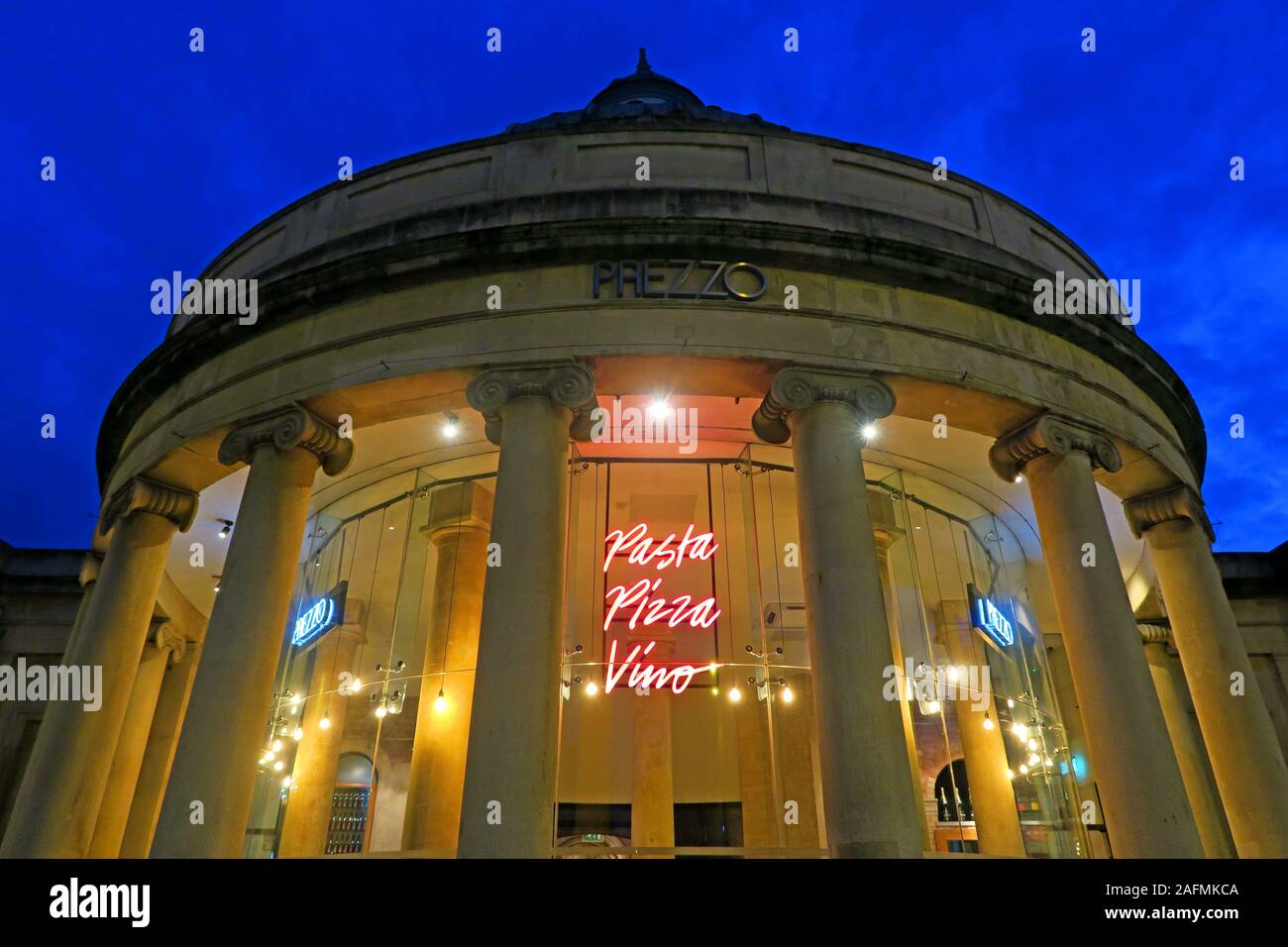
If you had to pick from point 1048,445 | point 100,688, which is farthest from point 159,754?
point 1048,445

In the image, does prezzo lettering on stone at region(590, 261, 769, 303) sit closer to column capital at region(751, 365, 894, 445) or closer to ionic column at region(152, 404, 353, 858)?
column capital at region(751, 365, 894, 445)

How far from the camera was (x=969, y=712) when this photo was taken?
21641 mm

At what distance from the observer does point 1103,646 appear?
43.0 ft

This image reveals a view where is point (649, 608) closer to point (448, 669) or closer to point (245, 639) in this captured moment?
point (448, 669)

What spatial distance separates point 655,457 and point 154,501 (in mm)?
10896

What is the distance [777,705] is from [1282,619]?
20.3 meters

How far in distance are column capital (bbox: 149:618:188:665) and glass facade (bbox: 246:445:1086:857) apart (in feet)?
17.0

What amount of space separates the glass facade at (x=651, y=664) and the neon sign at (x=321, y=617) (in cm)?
6

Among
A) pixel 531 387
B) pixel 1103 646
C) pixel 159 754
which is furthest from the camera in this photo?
pixel 159 754

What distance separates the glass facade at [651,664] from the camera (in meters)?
17.5

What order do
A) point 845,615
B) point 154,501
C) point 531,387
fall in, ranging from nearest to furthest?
point 845,615 → point 531,387 → point 154,501
